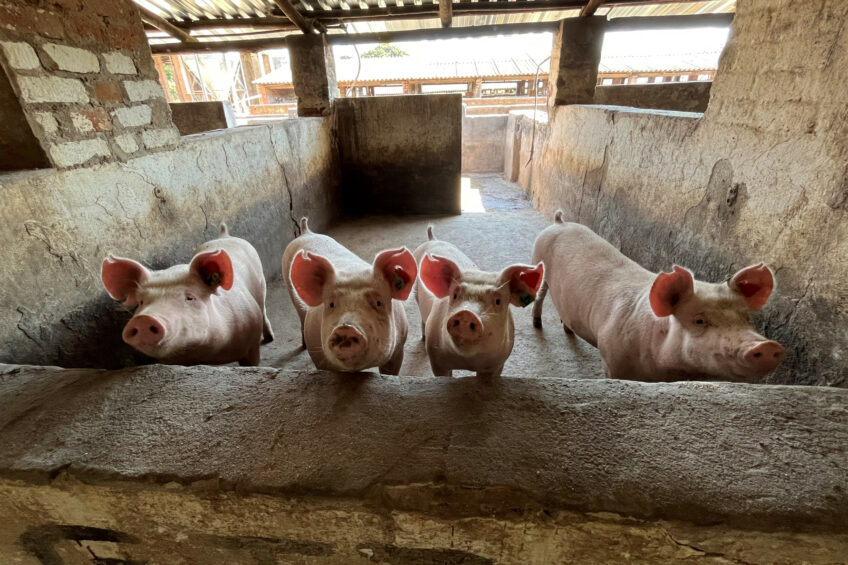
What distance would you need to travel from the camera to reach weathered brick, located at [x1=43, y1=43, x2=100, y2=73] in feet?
7.05

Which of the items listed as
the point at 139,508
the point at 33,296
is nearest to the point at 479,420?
the point at 139,508

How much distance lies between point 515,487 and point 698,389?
82 cm

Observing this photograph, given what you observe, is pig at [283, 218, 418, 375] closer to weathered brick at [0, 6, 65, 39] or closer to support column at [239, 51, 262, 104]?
weathered brick at [0, 6, 65, 39]

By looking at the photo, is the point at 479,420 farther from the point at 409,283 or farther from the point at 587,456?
the point at 409,283

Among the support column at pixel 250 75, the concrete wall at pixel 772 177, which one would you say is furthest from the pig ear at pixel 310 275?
the support column at pixel 250 75

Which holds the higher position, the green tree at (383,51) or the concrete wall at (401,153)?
the green tree at (383,51)

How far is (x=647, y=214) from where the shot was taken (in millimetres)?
3498

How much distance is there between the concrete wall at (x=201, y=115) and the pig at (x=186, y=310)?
6.52 meters

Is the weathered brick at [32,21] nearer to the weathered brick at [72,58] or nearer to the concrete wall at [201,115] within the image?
the weathered brick at [72,58]

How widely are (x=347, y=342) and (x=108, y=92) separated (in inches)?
97.7

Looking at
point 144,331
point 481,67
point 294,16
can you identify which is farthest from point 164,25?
point 481,67

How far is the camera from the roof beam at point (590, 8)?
5.01m

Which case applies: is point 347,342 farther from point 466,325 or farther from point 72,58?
point 72,58

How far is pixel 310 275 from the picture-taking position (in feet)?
6.04
